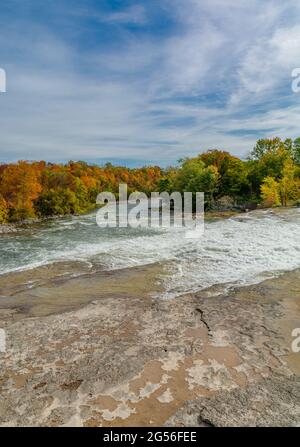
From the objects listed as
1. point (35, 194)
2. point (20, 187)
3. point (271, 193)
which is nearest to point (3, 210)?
point (20, 187)

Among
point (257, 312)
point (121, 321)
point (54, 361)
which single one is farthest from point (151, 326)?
point (257, 312)

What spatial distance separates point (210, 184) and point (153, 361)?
4184cm

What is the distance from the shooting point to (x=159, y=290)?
9.45 metres

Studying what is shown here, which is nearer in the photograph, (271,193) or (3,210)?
(3,210)

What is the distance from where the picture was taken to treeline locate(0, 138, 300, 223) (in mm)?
39688

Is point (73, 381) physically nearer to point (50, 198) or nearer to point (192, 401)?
point (192, 401)

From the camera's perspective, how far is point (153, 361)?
535cm

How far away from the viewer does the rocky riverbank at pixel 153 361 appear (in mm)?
4129

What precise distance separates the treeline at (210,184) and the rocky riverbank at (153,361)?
3342 centimetres

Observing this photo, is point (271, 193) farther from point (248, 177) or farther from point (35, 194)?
point (35, 194)

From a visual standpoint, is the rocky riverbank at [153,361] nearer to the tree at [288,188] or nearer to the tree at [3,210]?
the tree at [3,210]

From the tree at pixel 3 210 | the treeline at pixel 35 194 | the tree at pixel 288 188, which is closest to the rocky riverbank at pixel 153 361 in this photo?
the tree at pixel 3 210

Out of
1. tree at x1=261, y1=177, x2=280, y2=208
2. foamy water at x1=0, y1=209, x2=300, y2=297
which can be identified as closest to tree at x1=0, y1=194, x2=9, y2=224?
foamy water at x1=0, y1=209, x2=300, y2=297

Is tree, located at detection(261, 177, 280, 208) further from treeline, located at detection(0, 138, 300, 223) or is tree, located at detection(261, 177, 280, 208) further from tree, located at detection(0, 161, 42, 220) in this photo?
tree, located at detection(0, 161, 42, 220)
